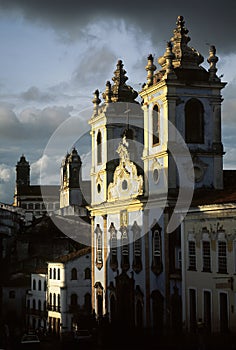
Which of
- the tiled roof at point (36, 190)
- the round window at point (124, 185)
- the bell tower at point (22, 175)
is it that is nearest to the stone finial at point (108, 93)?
the round window at point (124, 185)

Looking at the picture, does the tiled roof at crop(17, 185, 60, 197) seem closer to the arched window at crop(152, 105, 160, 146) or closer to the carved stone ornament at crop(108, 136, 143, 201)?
the carved stone ornament at crop(108, 136, 143, 201)

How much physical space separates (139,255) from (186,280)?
7172 mm

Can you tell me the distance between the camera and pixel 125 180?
5053cm

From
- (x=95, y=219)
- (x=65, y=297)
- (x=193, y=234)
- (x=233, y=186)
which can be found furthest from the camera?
(x=65, y=297)

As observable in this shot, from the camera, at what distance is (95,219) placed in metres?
56.8

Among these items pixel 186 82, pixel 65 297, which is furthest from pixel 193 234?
pixel 65 297

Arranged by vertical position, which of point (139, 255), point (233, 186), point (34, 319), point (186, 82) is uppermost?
point (186, 82)

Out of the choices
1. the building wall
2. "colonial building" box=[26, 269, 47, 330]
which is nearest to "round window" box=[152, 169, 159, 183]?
the building wall

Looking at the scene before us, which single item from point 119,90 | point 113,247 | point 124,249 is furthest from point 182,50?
point 113,247

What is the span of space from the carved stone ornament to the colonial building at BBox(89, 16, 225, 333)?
67 millimetres

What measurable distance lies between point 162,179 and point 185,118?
401 centimetres

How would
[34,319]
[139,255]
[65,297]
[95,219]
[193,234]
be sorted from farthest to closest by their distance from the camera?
1. [34,319]
2. [65,297]
3. [95,219]
4. [139,255]
5. [193,234]

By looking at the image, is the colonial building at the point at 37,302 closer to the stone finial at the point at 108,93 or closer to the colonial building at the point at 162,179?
the colonial building at the point at 162,179

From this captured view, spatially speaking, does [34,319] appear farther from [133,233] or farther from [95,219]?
[133,233]
